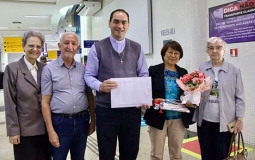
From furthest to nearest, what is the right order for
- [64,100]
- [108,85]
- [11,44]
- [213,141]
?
[11,44] → [213,141] → [64,100] → [108,85]

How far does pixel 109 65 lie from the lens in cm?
183

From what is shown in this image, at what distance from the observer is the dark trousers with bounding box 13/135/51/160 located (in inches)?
72.5

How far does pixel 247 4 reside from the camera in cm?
324

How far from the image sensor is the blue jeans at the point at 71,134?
5.91ft

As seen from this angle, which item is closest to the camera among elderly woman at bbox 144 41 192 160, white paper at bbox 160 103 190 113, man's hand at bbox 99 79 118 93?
man's hand at bbox 99 79 118 93

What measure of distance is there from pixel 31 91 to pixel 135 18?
13.9 ft

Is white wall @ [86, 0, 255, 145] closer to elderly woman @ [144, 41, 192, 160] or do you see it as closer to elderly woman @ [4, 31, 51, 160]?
elderly woman @ [144, 41, 192, 160]

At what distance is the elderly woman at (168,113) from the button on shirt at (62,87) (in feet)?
2.29

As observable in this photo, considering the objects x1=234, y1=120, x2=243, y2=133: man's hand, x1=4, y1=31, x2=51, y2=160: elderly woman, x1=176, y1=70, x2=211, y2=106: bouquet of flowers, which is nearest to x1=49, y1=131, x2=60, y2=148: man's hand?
x1=4, y1=31, x2=51, y2=160: elderly woman

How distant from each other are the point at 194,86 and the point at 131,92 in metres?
0.54

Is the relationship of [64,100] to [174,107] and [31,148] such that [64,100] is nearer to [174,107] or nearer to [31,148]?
[31,148]

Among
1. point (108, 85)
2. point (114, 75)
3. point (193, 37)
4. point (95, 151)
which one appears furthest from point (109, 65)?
point (193, 37)

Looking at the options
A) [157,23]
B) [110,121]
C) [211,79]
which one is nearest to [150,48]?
[157,23]

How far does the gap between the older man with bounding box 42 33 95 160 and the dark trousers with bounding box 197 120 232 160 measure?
1.11 meters
